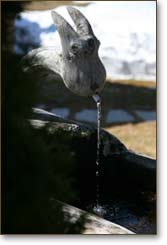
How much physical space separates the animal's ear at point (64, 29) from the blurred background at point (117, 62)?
0.11 ft

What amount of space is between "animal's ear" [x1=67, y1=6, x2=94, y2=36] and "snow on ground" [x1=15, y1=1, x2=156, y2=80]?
1.0 inches

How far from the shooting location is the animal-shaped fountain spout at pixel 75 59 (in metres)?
3.40

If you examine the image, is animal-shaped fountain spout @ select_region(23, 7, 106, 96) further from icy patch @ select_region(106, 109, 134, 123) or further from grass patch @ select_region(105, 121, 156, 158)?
grass patch @ select_region(105, 121, 156, 158)

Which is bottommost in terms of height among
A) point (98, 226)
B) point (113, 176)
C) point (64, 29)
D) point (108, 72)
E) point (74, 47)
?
point (98, 226)

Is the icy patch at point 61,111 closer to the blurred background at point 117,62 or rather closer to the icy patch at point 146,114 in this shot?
the blurred background at point 117,62

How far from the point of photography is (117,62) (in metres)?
3.41

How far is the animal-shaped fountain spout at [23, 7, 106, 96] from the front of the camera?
340cm

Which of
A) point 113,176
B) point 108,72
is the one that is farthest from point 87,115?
point 113,176

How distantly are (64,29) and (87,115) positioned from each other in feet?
1.75

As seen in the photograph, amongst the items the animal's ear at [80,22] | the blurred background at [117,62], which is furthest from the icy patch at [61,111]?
the animal's ear at [80,22]

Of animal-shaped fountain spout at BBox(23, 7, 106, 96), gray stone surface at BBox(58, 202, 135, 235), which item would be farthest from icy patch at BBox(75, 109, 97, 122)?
gray stone surface at BBox(58, 202, 135, 235)

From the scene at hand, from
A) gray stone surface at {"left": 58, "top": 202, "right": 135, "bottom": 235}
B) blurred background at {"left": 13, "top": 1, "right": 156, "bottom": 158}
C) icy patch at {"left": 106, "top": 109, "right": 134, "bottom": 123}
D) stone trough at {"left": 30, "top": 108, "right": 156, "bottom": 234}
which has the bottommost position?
gray stone surface at {"left": 58, "top": 202, "right": 135, "bottom": 235}

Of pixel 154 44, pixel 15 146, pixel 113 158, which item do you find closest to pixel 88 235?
pixel 113 158

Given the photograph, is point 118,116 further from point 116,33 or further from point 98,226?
point 98,226
